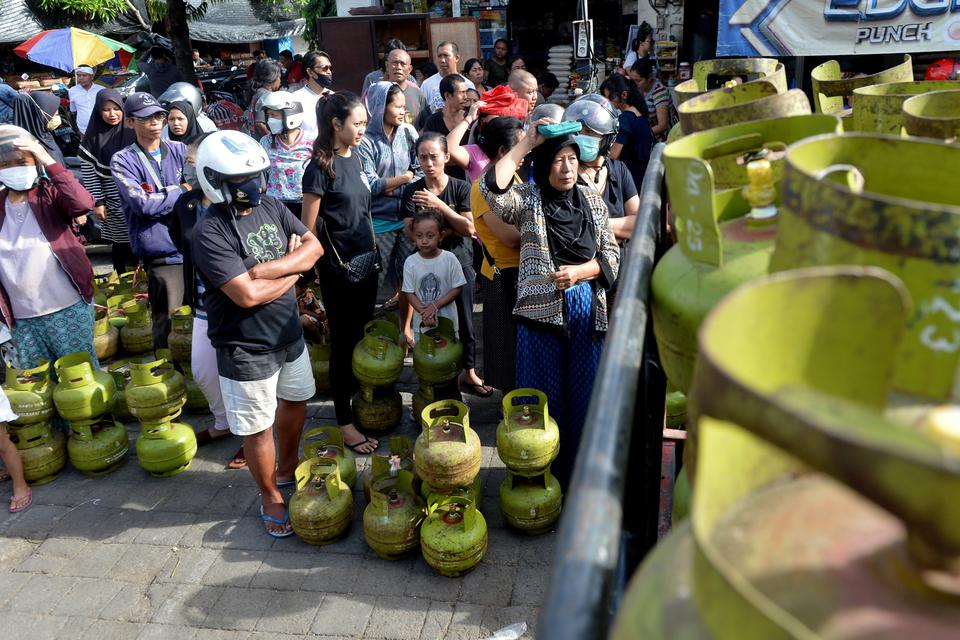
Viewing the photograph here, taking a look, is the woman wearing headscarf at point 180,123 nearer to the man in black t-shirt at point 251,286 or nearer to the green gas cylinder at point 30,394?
the green gas cylinder at point 30,394

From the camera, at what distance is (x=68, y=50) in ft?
47.3

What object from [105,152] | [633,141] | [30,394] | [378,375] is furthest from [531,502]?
[105,152]

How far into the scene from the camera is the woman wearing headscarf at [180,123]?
628 cm

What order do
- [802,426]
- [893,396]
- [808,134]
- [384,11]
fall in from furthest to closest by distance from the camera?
[384,11] → [808,134] → [893,396] → [802,426]

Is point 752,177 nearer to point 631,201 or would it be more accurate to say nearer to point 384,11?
point 631,201

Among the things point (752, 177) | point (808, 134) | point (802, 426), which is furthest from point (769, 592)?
point (808, 134)

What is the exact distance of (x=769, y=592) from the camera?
79 cm

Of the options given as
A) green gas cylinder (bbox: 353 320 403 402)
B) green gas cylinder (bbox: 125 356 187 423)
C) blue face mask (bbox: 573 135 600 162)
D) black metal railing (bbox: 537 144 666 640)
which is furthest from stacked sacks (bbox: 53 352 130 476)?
black metal railing (bbox: 537 144 666 640)

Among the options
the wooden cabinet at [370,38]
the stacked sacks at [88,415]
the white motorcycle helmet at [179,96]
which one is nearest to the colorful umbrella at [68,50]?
the wooden cabinet at [370,38]

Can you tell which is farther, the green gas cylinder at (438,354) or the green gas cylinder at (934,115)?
the green gas cylinder at (438,354)

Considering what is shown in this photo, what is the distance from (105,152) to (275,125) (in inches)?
73.6

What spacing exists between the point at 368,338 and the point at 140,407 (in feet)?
4.61

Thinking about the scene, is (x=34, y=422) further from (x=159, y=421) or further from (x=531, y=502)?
(x=531, y=502)

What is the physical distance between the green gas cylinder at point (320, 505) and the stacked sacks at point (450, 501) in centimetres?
48
